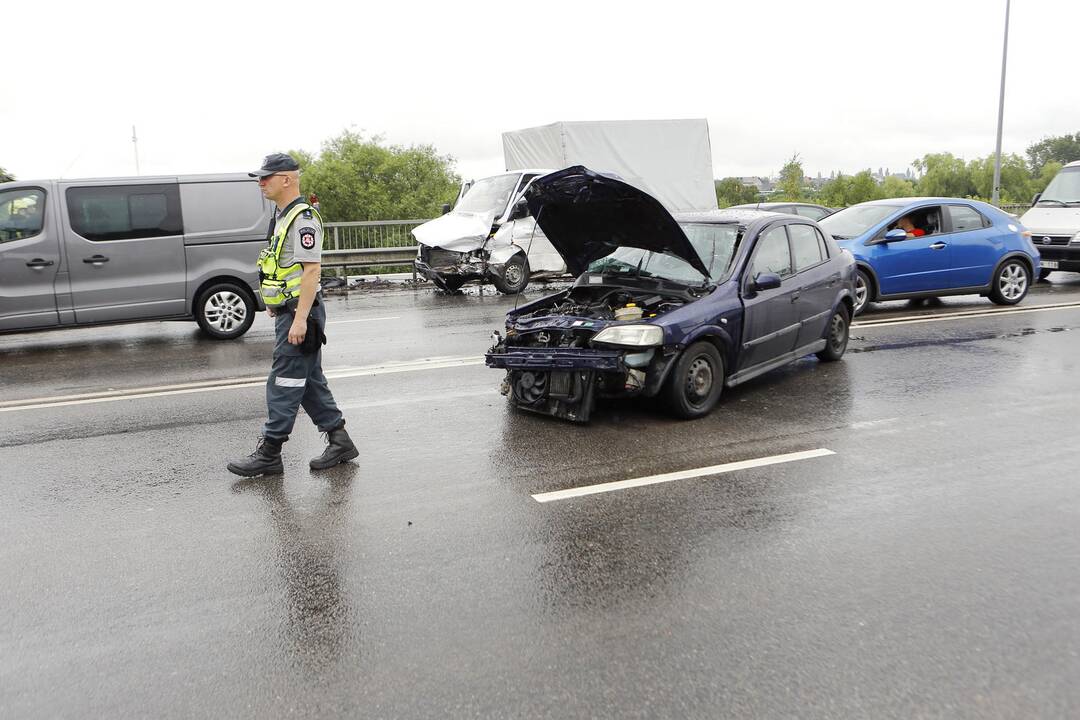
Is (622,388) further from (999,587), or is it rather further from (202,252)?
(202,252)

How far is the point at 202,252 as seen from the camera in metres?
10.6

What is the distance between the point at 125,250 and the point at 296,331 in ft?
21.0

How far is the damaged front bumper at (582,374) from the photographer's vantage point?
6207mm

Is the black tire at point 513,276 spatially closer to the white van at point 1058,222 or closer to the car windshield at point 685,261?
the car windshield at point 685,261

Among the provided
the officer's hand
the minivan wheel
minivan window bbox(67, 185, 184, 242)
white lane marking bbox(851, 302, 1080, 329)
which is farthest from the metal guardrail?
the officer's hand

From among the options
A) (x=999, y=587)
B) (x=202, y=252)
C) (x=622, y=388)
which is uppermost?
(x=202, y=252)

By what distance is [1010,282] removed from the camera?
43.0ft

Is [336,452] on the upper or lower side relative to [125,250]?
lower

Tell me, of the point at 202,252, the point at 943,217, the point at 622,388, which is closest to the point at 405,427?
the point at 622,388

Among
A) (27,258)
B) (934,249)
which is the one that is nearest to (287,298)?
(27,258)

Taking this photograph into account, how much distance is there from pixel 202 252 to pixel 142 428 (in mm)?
4620

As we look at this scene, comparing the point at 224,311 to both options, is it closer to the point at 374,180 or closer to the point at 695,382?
the point at 695,382

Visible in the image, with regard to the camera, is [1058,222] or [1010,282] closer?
[1010,282]

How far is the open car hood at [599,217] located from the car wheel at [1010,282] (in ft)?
26.9
